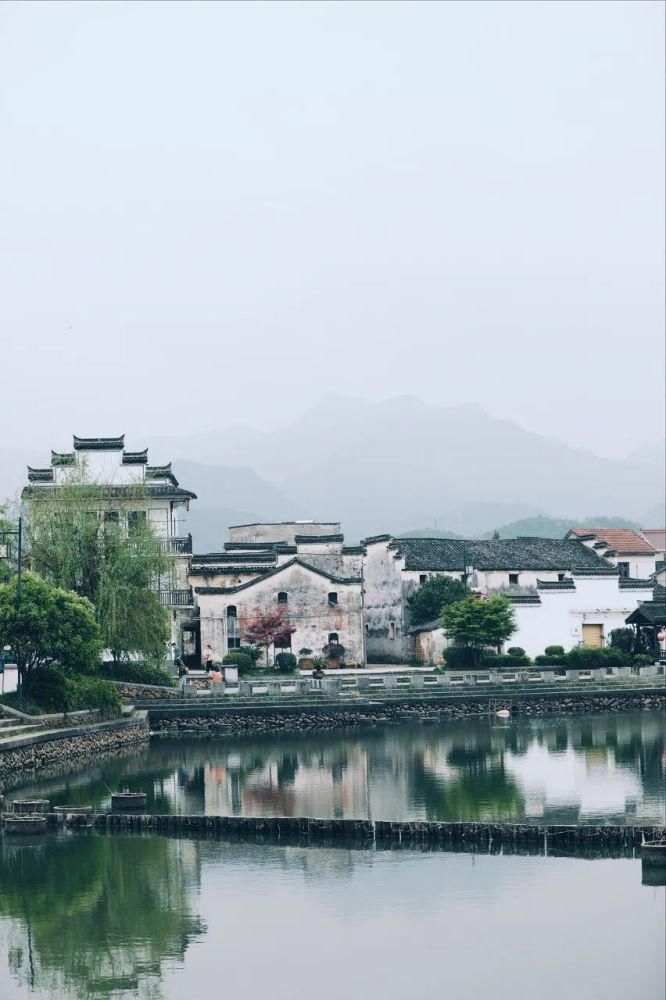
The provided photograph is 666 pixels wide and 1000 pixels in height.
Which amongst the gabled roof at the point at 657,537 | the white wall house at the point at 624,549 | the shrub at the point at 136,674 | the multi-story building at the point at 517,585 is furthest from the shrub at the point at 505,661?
the gabled roof at the point at 657,537

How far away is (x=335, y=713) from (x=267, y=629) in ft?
32.2

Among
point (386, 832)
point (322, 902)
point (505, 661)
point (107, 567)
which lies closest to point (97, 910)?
point (322, 902)

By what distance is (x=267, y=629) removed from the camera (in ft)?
195

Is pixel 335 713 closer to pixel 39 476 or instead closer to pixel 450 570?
pixel 450 570

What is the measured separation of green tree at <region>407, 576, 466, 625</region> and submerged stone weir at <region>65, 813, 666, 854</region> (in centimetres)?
3424

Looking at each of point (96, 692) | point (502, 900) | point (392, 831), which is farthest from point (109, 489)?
point (502, 900)

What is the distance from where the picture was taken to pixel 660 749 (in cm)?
4150

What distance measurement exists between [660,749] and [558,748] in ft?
9.50

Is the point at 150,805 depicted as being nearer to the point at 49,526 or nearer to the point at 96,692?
the point at 96,692

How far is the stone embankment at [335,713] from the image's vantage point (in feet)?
161

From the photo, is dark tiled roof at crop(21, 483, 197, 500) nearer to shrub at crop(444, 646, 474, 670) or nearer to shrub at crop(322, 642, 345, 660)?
shrub at crop(322, 642, 345, 660)

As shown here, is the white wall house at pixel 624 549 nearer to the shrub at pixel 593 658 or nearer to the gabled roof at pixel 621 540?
the gabled roof at pixel 621 540

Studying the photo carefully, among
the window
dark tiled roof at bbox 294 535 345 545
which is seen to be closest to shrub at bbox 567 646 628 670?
dark tiled roof at bbox 294 535 345 545

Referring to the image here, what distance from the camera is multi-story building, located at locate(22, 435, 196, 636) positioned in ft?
189
